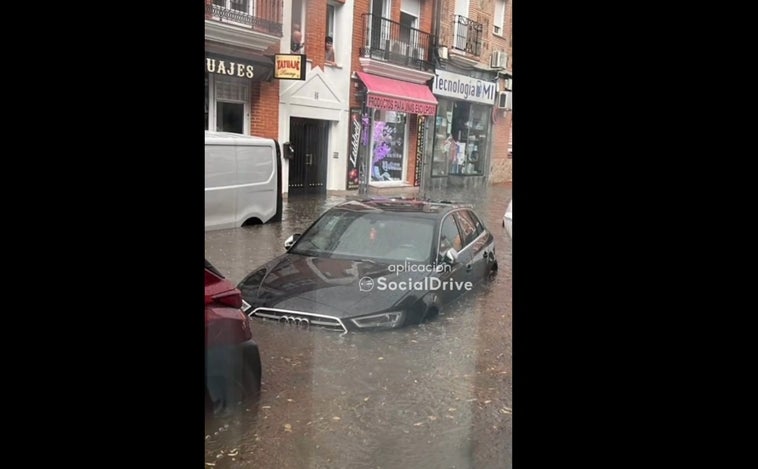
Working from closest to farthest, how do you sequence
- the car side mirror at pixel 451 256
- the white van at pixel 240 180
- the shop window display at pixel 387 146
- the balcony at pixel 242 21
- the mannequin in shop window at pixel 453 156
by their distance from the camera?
the balcony at pixel 242 21, the white van at pixel 240 180, the car side mirror at pixel 451 256, the shop window display at pixel 387 146, the mannequin in shop window at pixel 453 156

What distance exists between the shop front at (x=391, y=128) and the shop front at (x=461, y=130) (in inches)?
2.7

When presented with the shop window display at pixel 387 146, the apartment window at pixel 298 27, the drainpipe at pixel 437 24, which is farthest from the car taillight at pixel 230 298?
the drainpipe at pixel 437 24

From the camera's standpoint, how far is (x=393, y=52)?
202 centimetres

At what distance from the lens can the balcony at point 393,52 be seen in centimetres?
198

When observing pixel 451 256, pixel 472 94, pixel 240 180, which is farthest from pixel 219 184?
pixel 472 94

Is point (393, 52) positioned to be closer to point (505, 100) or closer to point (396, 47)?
point (396, 47)

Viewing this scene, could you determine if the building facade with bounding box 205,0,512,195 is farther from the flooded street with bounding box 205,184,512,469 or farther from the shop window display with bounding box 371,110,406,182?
the flooded street with bounding box 205,184,512,469

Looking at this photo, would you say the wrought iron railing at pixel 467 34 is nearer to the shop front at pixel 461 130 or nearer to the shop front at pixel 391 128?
the shop front at pixel 461 130

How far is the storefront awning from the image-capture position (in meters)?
2.03

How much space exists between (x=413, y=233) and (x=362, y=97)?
58cm

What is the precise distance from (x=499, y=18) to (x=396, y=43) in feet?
1.32

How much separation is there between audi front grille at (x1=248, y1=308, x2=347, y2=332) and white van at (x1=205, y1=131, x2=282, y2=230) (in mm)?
368

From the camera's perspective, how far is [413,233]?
2.03 metres
